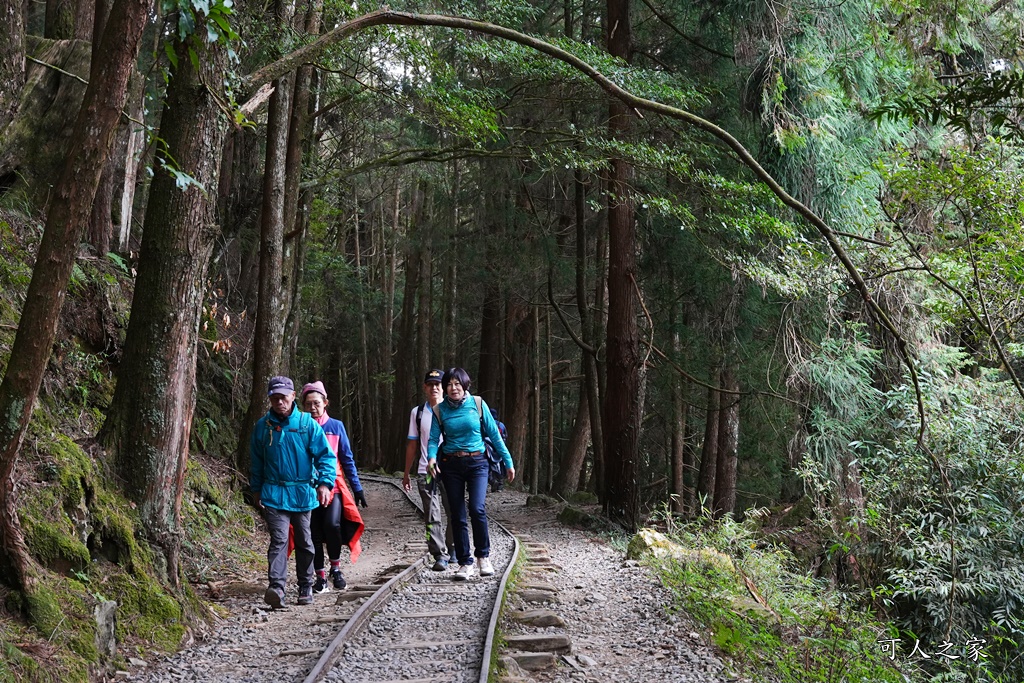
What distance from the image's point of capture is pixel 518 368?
25.0 meters

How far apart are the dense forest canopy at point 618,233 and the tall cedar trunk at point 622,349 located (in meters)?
0.06

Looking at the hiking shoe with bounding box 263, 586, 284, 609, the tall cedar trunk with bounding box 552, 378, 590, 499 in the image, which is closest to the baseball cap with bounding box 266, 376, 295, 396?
the hiking shoe with bounding box 263, 586, 284, 609

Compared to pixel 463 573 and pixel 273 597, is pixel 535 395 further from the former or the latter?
pixel 273 597

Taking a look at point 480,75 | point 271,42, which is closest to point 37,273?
point 271,42

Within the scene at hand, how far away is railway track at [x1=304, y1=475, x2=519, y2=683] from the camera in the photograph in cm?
560

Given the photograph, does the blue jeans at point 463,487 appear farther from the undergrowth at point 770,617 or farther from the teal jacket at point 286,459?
the undergrowth at point 770,617

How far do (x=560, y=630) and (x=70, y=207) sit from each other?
15.9 ft

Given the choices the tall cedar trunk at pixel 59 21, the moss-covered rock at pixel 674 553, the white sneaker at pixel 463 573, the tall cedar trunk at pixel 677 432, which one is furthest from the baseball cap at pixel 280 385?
the tall cedar trunk at pixel 677 432

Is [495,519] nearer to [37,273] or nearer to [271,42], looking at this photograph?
[271,42]

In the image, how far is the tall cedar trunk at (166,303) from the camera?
6.97 meters

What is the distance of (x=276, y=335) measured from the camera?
13.5 metres

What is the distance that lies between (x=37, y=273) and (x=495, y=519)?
1160 cm

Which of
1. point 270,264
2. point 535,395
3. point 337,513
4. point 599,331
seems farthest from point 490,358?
point 337,513

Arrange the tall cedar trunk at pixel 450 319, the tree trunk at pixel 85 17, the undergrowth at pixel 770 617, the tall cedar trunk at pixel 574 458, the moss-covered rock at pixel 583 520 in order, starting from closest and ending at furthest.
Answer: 1. the undergrowth at pixel 770 617
2. the tree trunk at pixel 85 17
3. the moss-covered rock at pixel 583 520
4. the tall cedar trunk at pixel 574 458
5. the tall cedar trunk at pixel 450 319
